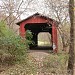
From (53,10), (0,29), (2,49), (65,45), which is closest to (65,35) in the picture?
(65,45)

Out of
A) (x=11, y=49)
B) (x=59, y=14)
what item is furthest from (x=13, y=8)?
(x=11, y=49)

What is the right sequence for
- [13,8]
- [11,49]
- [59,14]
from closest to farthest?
[11,49] < [59,14] < [13,8]

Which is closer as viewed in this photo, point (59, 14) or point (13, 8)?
point (59, 14)

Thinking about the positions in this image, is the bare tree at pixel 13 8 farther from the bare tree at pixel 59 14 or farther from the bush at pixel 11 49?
the bush at pixel 11 49

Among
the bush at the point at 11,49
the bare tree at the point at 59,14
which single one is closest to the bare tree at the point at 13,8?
the bare tree at the point at 59,14

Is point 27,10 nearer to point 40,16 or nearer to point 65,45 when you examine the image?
point 40,16

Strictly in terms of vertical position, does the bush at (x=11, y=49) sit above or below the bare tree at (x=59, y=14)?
below

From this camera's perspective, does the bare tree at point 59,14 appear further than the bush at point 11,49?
Yes

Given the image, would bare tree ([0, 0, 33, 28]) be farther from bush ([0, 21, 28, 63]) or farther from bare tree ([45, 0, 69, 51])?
bush ([0, 21, 28, 63])

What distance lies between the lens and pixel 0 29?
14938mm

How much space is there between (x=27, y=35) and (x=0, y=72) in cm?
617

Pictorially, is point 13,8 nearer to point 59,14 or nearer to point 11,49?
point 59,14

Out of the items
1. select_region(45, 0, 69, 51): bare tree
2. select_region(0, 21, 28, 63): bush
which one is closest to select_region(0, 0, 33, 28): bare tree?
select_region(45, 0, 69, 51): bare tree

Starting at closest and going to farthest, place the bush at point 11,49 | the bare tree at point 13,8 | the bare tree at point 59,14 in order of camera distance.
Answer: the bush at point 11,49, the bare tree at point 59,14, the bare tree at point 13,8
